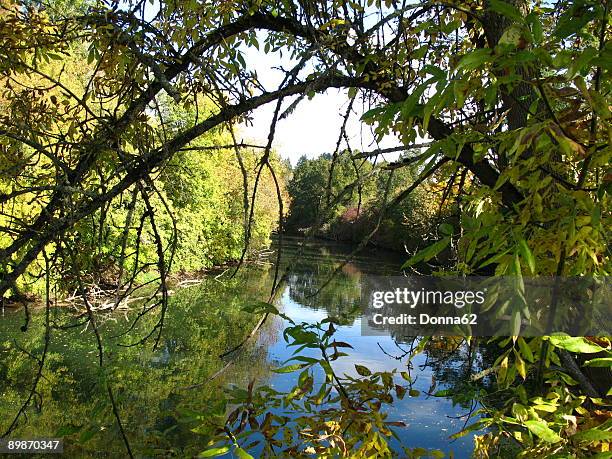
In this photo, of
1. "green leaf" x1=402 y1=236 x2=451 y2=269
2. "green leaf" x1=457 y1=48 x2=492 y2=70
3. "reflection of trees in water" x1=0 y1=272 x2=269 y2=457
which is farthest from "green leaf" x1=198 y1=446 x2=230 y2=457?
"reflection of trees in water" x1=0 y1=272 x2=269 y2=457

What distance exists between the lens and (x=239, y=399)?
1.46 m

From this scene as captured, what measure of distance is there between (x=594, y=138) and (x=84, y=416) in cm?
782

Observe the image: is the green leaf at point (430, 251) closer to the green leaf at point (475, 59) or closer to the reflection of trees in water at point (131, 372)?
the green leaf at point (475, 59)

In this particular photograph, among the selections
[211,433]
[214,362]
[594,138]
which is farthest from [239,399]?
[214,362]

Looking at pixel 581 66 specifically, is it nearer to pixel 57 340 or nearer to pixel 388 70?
pixel 388 70

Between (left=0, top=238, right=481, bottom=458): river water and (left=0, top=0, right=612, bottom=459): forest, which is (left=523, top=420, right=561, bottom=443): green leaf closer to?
(left=0, top=0, right=612, bottom=459): forest

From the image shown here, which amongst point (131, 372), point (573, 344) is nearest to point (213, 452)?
point (573, 344)

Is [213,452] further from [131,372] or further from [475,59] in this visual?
[131,372]

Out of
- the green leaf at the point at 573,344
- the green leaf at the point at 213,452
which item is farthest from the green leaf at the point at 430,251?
the green leaf at the point at 213,452

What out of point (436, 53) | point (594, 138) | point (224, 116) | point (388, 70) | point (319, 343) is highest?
point (436, 53)

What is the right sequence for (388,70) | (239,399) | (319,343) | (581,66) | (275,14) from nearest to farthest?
(581,66) → (319,343) → (239,399) → (388,70) → (275,14)

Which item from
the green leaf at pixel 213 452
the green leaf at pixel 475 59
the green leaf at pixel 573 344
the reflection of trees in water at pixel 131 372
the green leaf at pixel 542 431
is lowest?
the reflection of trees in water at pixel 131 372

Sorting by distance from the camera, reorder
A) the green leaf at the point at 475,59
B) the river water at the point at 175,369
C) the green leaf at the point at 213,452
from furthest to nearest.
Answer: the river water at the point at 175,369 → the green leaf at the point at 213,452 → the green leaf at the point at 475,59

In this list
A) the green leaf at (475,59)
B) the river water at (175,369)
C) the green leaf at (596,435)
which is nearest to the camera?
the green leaf at (475,59)
